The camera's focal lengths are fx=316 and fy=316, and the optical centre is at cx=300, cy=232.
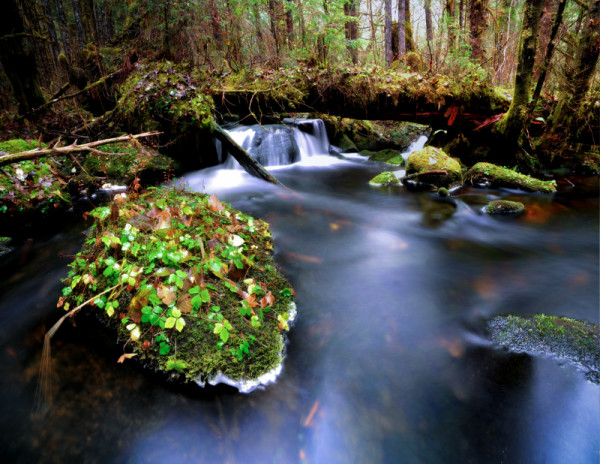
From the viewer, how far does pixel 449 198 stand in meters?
7.31

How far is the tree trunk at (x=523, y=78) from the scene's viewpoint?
718 cm

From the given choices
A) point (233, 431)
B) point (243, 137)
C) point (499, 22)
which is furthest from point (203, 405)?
point (499, 22)

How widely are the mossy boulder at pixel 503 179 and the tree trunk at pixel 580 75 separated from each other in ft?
6.15

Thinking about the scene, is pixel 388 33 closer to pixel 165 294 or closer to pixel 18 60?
pixel 18 60

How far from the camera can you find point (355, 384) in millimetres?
2752

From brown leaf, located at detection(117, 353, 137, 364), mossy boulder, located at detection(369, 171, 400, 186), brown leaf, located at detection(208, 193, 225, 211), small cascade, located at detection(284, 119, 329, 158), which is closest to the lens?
brown leaf, located at detection(117, 353, 137, 364)

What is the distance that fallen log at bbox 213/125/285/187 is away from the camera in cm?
785

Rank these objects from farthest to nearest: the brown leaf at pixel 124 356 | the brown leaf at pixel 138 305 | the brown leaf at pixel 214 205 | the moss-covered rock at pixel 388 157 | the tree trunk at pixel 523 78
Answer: the moss-covered rock at pixel 388 157, the tree trunk at pixel 523 78, the brown leaf at pixel 214 205, the brown leaf at pixel 138 305, the brown leaf at pixel 124 356

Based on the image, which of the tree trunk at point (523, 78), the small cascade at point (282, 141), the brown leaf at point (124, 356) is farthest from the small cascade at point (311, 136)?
the brown leaf at point (124, 356)

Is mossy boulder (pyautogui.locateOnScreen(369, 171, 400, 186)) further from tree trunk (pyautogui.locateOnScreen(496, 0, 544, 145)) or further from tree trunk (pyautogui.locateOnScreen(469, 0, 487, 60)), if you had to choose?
tree trunk (pyautogui.locateOnScreen(469, 0, 487, 60))

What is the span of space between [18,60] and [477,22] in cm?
Result: 1561

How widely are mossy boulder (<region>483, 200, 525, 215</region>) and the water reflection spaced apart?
68.1 inches

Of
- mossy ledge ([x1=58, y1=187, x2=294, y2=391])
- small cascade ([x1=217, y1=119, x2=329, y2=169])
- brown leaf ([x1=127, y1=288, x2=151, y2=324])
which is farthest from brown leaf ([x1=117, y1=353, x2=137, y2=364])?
small cascade ([x1=217, y1=119, x2=329, y2=169])

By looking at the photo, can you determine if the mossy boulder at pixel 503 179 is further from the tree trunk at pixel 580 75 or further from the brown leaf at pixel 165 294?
the brown leaf at pixel 165 294
